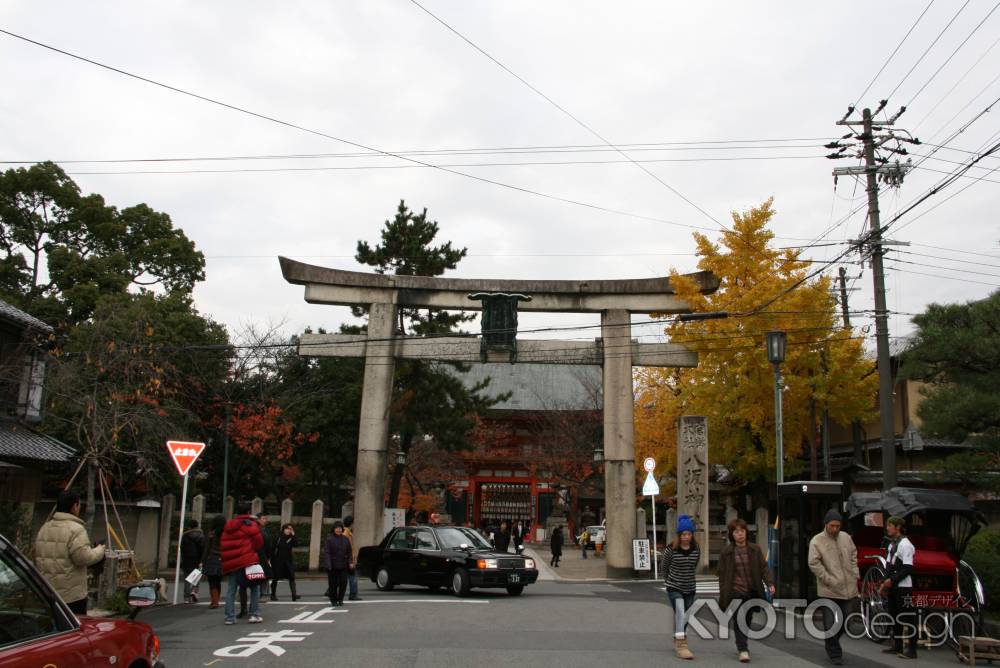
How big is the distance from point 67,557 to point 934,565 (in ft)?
37.1

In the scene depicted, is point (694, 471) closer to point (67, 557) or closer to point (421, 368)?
point (421, 368)

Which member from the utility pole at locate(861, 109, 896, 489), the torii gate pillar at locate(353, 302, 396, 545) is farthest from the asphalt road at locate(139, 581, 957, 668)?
the torii gate pillar at locate(353, 302, 396, 545)

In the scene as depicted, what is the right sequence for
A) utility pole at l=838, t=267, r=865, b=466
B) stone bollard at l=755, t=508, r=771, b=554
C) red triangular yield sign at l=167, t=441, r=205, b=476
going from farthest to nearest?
utility pole at l=838, t=267, r=865, b=466
stone bollard at l=755, t=508, r=771, b=554
red triangular yield sign at l=167, t=441, r=205, b=476

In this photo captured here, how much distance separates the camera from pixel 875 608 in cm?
1216

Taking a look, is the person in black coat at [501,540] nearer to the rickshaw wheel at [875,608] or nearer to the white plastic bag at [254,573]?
the white plastic bag at [254,573]

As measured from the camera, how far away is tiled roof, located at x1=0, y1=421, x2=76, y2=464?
1978 cm

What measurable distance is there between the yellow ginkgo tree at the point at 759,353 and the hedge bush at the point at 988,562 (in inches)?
437

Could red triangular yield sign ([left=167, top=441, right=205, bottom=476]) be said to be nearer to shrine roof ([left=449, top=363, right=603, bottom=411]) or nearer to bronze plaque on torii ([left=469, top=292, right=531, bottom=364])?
bronze plaque on torii ([left=469, top=292, right=531, bottom=364])

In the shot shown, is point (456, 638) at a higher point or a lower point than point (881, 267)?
lower

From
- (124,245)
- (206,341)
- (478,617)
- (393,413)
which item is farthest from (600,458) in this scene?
(124,245)

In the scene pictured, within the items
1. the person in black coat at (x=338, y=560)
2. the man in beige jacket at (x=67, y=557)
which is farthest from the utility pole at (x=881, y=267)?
the man in beige jacket at (x=67, y=557)

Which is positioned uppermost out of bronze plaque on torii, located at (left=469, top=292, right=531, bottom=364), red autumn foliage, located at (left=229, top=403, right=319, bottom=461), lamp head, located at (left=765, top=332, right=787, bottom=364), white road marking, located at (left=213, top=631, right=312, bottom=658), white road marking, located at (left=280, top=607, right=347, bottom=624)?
bronze plaque on torii, located at (left=469, top=292, right=531, bottom=364)

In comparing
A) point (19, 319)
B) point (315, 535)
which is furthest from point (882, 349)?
point (19, 319)

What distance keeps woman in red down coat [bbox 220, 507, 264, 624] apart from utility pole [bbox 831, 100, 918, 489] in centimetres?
1466
